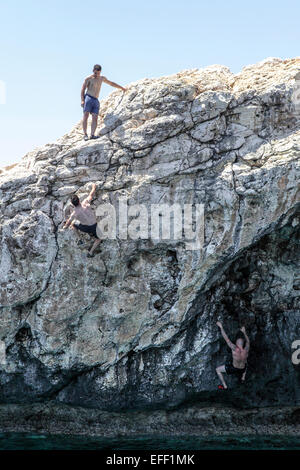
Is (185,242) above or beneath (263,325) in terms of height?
above

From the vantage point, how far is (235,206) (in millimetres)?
10969

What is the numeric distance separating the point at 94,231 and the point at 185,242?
2.36 metres

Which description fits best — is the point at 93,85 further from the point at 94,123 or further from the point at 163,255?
the point at 163,255

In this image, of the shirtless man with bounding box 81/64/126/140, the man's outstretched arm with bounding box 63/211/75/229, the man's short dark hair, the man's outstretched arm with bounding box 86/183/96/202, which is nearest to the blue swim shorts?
the shirtless man with bounding box 81/64/126/140

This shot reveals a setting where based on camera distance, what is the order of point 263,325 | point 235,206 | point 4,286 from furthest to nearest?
1. point 263,325
2. point 4,286
3. point 235,206

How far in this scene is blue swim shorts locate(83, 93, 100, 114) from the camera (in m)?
11.8

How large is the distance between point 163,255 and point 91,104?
176 inches

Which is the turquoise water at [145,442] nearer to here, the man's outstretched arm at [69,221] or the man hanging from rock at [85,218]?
the man hanging from rock at [85,218]

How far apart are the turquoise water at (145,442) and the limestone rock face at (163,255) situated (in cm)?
101

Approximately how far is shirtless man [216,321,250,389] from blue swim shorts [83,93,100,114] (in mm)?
6745

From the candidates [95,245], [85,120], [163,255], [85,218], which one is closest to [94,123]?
[85,120]

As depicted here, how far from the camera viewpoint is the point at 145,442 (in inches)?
451

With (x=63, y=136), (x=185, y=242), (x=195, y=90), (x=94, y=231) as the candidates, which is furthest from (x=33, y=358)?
(x=195, y=90)

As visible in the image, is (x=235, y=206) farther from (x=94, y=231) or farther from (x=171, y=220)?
(x=94, y=231)
